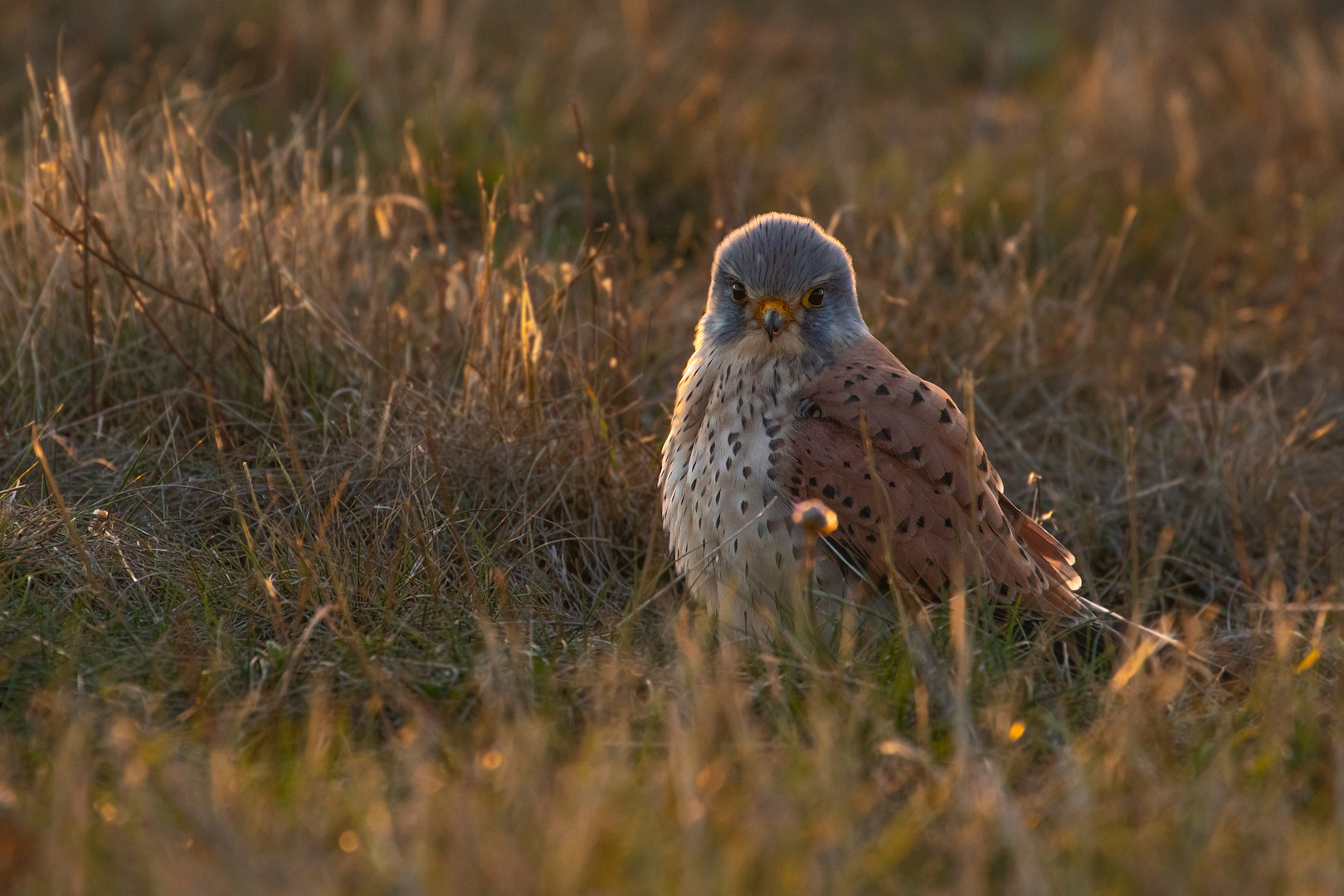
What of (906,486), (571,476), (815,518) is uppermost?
(815,518)

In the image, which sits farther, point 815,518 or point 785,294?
point 785,294

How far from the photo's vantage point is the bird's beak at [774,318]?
3.67 meters

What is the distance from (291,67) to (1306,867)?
660cm

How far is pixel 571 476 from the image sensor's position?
4086 mm

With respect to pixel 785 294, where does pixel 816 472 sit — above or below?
below

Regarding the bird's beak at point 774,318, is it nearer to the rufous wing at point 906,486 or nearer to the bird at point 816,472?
the bird at point 816,472

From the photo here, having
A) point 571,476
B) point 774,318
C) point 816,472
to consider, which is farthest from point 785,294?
point 571,476

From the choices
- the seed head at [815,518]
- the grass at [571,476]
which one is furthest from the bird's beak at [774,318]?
the seed head at [815,518]

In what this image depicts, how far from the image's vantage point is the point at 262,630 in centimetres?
313

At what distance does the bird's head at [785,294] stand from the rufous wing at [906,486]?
155mm

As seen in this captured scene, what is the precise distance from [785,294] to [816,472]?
21.8 inches

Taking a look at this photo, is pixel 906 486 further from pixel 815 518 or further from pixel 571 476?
pixel 571 476

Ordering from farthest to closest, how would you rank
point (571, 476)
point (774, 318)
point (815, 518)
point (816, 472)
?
point (571, 476) → point (774, 318) → point (816, 472) → point (815, 518)

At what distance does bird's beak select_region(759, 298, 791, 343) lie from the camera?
367 cm
